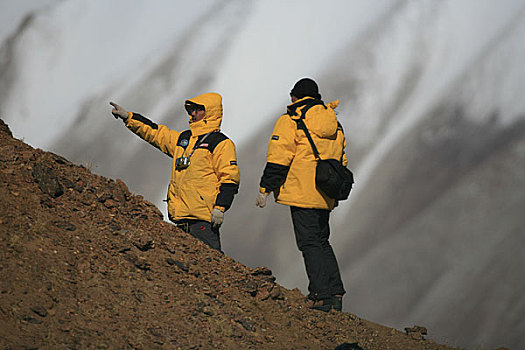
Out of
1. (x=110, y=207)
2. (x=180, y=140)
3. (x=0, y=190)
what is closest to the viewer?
(x=0, y=190)

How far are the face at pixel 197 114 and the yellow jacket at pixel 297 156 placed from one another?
4.25ft

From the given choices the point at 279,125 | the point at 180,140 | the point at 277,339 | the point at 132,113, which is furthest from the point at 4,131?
the point at 277,339

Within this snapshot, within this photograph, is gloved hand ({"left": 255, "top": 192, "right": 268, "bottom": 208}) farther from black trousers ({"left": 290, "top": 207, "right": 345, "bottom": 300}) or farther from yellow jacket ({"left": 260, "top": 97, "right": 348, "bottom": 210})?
black trousers ({"left": 290, "top": 207, "right": 345, "bottom": 300})

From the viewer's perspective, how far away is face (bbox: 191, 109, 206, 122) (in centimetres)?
807

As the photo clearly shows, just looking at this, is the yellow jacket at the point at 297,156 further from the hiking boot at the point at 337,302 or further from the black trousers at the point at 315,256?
the hiking boot at the point at 337,302

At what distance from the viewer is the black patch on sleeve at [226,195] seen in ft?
24.3

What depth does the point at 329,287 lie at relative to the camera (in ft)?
23.2

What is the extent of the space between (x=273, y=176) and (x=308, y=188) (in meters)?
0.47


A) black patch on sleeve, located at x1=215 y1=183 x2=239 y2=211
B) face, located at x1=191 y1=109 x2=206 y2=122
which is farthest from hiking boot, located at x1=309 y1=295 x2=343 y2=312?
face, located at x1=191 y1=109 x2=206 y2=122

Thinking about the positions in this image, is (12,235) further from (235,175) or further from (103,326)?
(235,175)

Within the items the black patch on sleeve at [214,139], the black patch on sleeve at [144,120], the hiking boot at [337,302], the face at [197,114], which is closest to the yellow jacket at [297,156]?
the black patch on sleeve at [214,139]

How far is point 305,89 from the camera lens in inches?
297

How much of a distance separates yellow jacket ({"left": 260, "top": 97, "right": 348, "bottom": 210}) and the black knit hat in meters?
0.17

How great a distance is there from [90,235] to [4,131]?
8.04 feet
